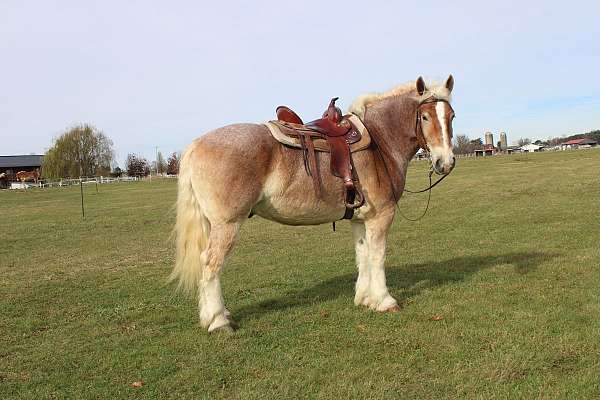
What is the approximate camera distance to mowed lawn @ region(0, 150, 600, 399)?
4.27 m

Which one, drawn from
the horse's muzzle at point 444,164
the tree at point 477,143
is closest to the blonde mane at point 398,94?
the horse's muzzle at point 444,164

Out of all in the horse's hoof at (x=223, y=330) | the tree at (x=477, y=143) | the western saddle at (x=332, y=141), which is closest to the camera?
the horse's hoof at (x=223, y=330)

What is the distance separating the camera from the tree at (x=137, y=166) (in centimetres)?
9206

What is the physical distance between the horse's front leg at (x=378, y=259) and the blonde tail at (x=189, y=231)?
2014 mm

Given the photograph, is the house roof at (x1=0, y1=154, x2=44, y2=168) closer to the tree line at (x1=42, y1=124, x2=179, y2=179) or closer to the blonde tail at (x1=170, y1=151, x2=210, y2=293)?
the tree line at (x1=42, y1=124, x2=179, y2=179)

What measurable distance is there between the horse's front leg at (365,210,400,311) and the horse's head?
88 cm

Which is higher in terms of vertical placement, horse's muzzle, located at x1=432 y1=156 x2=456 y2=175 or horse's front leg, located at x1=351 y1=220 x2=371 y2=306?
horse's muzzle, located at x1=432 y1=156 x2=456 y2=175

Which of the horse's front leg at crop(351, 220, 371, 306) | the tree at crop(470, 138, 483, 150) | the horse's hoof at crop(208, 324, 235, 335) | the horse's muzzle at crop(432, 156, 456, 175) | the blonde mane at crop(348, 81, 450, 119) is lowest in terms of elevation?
the horse's hoof at crop(208, 324, 235, 335)

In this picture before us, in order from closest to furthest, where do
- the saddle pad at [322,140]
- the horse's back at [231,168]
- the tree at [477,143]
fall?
the horse's back at [231,168]
the saddle pad at [322,140]
the tree at [477,143]

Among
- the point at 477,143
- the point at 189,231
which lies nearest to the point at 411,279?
the point at 189,231

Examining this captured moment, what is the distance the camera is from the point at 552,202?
1767 cm

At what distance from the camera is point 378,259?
20.6 ft

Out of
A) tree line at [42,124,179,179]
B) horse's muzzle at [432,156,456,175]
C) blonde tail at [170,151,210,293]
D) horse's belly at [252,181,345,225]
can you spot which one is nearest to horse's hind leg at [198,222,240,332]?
blonde tail at [170,151,210,293]

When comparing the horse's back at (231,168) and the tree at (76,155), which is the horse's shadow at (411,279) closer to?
the horse's back at (231,168)
